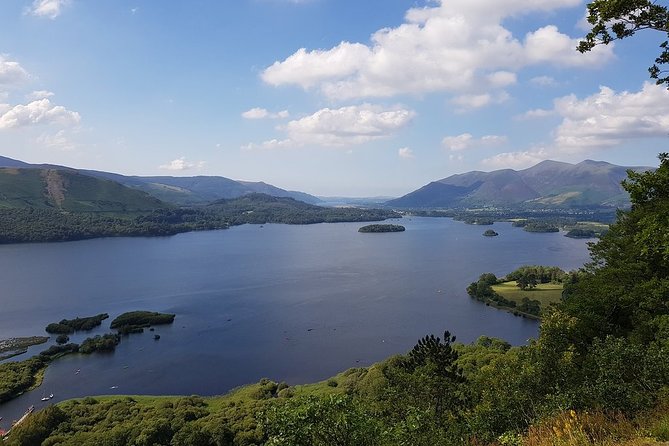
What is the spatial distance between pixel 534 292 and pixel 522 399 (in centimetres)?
9437

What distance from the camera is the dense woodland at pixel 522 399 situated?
8.77 metres

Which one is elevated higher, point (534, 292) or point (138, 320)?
point (534, 292)

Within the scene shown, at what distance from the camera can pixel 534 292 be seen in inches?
3863

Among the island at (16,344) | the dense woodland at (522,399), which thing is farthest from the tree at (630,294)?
the island at (16,344)

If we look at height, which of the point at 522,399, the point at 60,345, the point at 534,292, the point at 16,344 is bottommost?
the point at 60,345

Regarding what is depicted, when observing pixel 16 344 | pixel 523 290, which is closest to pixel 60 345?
pixel 16 344

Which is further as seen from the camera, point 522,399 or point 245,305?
point 245,305

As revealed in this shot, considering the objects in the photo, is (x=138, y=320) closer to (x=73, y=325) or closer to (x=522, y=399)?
(x=73, y=325)

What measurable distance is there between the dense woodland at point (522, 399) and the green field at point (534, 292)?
55008mm

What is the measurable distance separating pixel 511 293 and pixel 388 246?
85.8 meters

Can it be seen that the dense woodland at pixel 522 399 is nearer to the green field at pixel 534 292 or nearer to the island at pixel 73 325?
the island at pixel 73 325

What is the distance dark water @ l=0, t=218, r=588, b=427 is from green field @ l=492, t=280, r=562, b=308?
8.70m

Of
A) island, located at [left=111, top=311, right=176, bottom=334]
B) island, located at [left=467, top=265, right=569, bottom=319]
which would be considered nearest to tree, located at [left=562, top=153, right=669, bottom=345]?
island, located at [left=467, top=265, right=569, bottom=319]

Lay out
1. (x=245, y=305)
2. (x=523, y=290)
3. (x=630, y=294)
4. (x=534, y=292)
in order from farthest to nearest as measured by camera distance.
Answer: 1. (x=523, y=290)
2. (x=534, y=292)
3. (x=245, y=305)
4. (x=630, y=294)
